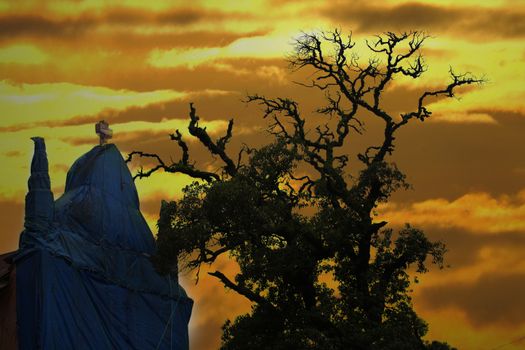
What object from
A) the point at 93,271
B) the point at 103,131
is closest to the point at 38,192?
the point at 93,271

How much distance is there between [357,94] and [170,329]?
40.5ft

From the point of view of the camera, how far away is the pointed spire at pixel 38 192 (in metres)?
36.0

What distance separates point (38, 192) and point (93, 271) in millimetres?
3805

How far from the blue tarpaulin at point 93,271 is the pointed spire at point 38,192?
1.3 inches

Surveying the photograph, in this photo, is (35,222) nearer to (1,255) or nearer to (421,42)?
(1,255)

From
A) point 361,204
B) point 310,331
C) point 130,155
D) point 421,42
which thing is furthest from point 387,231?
point 130,155

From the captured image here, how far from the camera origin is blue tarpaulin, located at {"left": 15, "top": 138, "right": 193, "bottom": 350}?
1417 inches

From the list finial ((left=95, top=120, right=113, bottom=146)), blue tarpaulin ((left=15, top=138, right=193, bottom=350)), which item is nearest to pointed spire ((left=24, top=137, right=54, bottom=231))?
blue tarpaulin ((left=15, top=138, right=193, bottom=350))

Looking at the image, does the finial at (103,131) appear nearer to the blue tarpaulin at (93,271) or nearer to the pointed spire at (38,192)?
the blue tarpaulin at (93,271)

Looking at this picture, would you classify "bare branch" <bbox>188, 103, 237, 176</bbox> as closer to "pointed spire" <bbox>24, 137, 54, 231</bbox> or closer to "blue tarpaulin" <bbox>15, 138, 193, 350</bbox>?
"blue tarpaulin" <bbox>15, 138, 193, 350</bbox>

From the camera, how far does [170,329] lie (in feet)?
139

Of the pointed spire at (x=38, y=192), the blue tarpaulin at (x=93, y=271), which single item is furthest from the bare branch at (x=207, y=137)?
the pointed spire at (x=38, y=192)

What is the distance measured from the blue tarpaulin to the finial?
268 mm

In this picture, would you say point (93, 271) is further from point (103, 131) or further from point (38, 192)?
point (103, 131)
